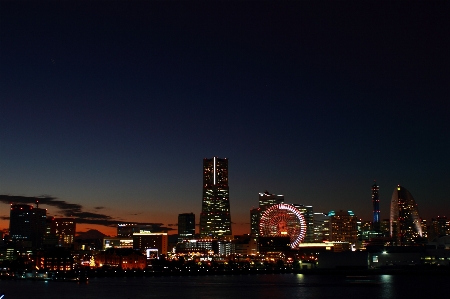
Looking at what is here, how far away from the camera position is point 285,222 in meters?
123

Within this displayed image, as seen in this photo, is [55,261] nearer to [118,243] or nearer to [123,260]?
[123,260]

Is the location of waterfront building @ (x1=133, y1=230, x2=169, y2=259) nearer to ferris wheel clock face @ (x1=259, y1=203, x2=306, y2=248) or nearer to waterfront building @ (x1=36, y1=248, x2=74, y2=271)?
ferris wheel clock face @ (x1=259, y1=203, x2=306, y2=248)

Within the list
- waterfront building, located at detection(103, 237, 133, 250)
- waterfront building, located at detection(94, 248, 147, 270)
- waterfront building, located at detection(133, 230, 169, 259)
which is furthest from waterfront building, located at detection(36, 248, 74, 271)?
waterfront building, located at detection(133, 230, 169, 259)

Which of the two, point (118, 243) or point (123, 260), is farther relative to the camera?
point (118, 243)

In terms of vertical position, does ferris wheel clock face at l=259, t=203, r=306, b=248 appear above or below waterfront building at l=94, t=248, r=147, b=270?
above

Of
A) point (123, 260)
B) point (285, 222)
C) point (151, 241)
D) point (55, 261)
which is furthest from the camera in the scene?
point (151, 241)

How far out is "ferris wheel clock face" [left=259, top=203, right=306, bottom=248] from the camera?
400 ft

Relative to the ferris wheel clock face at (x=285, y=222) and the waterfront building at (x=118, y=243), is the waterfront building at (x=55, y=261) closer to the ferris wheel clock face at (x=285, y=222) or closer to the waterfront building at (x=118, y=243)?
the ferris wheel clock face at (x=285, y=222)

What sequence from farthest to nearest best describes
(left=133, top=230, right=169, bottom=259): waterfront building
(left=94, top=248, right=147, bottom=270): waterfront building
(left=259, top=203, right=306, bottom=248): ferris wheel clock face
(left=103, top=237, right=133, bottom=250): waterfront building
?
(left=133, top=230, right=169, bottom=259): waterfront building → (left=103, top=237, right=133, bottom=250): waterfront building → (left=94, top=248, right=147, bottom=270): waterfront building → (left=259, top=203, right=306, bottom=248): ferris wheel clock face

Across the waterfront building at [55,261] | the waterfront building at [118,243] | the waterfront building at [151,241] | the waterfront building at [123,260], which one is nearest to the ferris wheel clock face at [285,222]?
the waterfront building at [123,260]

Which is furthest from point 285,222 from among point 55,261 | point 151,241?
point 151,241

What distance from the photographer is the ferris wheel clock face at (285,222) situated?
122 meters

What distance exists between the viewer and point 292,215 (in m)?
123

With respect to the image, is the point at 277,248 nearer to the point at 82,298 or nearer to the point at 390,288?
the point at 390,288
